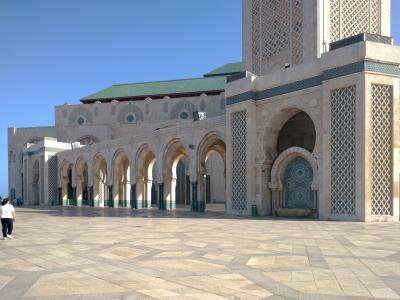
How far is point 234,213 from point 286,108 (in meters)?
4.58

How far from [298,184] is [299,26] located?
7194 millimetres

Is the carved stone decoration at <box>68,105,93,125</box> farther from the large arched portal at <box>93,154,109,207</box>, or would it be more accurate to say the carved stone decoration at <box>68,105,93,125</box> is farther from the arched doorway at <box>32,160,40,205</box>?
the large arched portal at <box>93,154,109,207</box>

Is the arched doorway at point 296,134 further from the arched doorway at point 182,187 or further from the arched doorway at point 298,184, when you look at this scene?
the arched doorway at point 182,187

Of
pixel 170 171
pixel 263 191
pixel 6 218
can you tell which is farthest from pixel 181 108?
pixel 6 218

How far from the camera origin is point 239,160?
53.6 ft

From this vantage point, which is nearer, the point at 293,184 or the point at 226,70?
the point at 293,184

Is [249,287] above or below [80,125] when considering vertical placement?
below

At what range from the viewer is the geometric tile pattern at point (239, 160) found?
635 inches

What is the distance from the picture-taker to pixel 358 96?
12.3m

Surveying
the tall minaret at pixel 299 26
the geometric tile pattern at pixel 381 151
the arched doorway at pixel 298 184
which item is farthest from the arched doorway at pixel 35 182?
the geometric tile pattern at pixel 381 151

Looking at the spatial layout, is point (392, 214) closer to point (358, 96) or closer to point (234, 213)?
point (358, 96)

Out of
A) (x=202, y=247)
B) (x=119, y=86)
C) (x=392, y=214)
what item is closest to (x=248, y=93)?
(x=392, y=214)

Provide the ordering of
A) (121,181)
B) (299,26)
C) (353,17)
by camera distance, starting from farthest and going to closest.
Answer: (121,181) → (299,26) → (353,17)

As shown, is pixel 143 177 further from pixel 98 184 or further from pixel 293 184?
pixel 293 184
